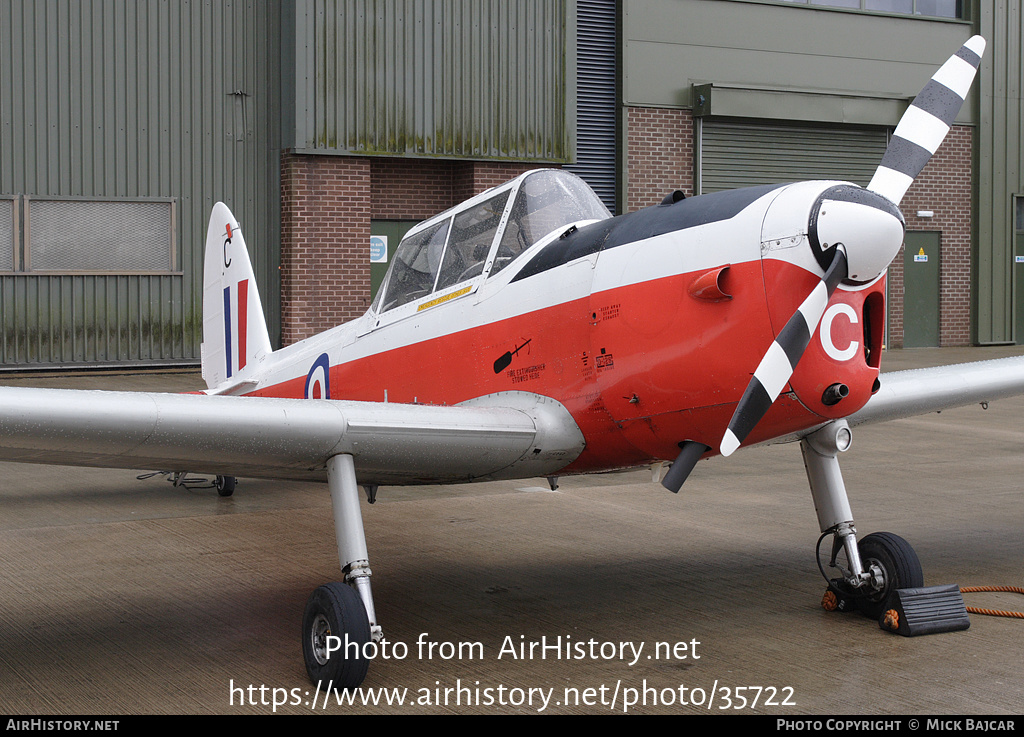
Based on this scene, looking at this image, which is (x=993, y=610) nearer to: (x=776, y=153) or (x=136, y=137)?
(x=136, y=137)

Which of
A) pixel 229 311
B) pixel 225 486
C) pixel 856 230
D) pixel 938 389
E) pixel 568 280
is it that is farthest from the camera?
pixel 225 486

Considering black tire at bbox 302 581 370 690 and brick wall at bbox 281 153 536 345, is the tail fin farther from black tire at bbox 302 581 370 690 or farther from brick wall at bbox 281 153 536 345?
brick wall at bbox 281 153 536 345

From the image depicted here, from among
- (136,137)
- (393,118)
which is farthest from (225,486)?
(393,118)

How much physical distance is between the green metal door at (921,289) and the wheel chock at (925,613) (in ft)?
62.4

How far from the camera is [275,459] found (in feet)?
15.8

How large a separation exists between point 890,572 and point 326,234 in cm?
1390

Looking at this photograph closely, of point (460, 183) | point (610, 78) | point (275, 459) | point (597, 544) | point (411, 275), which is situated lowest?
point (597, 544)

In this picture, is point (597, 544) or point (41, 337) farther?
point (41, 337)

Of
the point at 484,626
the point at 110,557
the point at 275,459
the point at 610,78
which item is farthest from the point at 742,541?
the point at 610,78

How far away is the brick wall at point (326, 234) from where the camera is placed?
1770 centimetres

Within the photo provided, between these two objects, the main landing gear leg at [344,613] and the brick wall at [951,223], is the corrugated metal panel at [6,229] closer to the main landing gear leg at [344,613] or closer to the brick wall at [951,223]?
the main landing gear leg at [344,613]

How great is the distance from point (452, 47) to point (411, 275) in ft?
42.7

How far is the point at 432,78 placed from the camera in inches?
714

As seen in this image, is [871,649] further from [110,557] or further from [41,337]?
[41,337]
